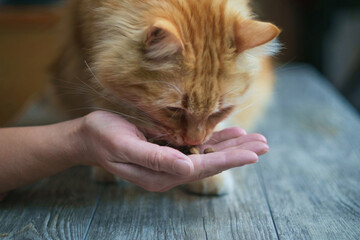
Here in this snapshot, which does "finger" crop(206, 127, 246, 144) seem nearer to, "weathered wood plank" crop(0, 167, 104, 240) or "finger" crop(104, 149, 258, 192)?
"finger" crop(104, 149, 258, 192)

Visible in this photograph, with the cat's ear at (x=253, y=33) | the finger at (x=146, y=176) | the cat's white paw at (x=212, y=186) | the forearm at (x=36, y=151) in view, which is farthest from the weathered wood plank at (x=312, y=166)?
the forearm at (x=36, y=151)

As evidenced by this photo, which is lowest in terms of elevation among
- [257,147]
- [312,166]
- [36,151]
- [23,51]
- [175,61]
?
[23,51]

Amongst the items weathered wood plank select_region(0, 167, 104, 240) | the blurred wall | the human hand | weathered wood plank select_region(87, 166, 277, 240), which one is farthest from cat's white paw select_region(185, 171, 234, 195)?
the blurred wall

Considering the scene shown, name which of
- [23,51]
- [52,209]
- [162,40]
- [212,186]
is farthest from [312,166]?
[23,51]

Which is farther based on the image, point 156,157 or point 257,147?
point 257,147

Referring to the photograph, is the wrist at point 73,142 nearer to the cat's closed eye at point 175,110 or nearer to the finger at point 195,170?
the finger at point 195,170

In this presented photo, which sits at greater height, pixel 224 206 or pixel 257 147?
pixel 257 147

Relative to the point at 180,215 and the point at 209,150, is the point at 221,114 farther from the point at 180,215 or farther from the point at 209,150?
the point at 180,215

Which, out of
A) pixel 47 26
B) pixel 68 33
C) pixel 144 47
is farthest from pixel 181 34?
pixel 47 26
